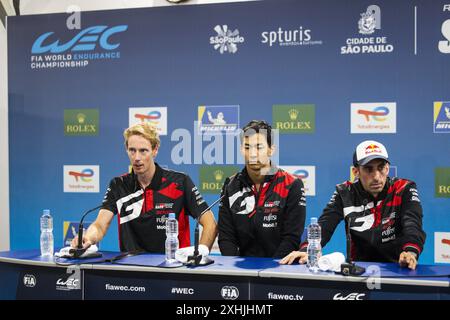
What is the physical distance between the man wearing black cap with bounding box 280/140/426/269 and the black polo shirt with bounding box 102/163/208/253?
0.93 metres

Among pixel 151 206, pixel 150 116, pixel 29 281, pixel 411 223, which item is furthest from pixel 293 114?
pixel 29 281

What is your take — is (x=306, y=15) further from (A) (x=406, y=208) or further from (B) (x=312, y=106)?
(A) (x=406, y=208)

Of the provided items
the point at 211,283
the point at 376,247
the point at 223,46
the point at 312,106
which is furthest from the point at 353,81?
the point at 211,283

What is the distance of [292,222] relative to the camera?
308 cm

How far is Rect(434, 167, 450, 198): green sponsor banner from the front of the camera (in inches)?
161

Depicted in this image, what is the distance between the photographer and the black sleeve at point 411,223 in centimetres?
263

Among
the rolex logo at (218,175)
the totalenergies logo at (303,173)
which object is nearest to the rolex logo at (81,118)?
the rolex logo at (218,175)

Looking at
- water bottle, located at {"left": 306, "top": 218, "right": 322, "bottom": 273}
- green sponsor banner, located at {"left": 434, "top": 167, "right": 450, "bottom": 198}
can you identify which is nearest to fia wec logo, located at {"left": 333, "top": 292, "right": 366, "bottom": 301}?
water bottle, located at {"left": 306, "top": 218, "right": 322, "bottom": 273}

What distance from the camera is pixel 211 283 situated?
249cm

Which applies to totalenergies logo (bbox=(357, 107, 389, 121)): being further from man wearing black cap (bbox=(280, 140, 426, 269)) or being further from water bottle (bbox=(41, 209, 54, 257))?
water bottle (bbox=(41, 209, 54, 257))

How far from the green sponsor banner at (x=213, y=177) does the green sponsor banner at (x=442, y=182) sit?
164cm

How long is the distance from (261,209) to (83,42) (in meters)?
2.70

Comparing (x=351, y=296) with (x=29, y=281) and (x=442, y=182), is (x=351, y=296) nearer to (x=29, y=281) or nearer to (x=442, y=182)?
(x=29, y=281)

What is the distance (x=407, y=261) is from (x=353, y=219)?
48 centimetres
